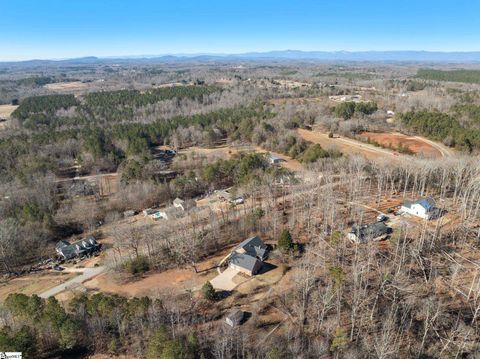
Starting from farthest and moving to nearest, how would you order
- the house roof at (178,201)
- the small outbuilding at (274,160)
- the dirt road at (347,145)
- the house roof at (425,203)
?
the dirt road at (347,145) < the small outbuilding at (274,160) < the house roof at (178,201) < the house roof at (425,203)

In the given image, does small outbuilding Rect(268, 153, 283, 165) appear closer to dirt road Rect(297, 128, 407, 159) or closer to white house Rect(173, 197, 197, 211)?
dirt road Rect(297, 128, 407, 159)

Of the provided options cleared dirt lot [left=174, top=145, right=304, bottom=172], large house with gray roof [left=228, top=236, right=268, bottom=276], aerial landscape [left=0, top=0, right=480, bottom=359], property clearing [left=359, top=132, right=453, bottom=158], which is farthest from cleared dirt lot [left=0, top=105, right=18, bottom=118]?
property clearing [left=359, top=132, right=453, bottom=158]

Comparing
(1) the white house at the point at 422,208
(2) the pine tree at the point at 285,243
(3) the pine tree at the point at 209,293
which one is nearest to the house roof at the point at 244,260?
(2) the pine tree at the point at 285,243

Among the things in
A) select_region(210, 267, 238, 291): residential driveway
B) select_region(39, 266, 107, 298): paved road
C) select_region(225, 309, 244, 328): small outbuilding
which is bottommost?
select_region(39, 266, 107, 298): paved road

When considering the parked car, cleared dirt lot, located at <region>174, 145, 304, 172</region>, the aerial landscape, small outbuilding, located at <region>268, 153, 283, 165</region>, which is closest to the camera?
the aerial landscape

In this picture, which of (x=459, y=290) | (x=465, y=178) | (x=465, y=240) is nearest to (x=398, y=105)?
(x=465, y=178)

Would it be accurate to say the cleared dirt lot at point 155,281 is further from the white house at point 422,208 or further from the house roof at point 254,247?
the white house at point 422,208

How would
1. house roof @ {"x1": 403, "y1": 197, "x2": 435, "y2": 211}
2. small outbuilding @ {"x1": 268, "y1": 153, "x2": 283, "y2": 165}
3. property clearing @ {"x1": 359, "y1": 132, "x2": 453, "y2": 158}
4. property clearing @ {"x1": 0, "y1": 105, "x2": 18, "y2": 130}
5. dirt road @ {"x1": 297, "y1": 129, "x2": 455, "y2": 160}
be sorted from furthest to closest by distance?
property clearing @ {"x1": 0, "y1": 105, "x2": 18, "y2": 130} < small outbuilding @ {"x1": 268, "y1": 153, "x2": 283, "y2": 165} < dirt road @ {"x1": 297, "y1": 129, "x2": 455, "y2": 160} < property clearing @ {"x1": 359, "y1": 132, "x2": 453, "y2": 158} < house roof @ {"x1": 403, "y1": 197, "x2": 435, "y2": 211}
